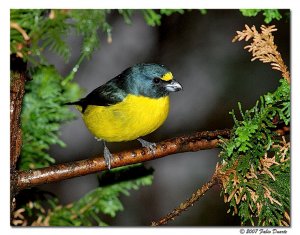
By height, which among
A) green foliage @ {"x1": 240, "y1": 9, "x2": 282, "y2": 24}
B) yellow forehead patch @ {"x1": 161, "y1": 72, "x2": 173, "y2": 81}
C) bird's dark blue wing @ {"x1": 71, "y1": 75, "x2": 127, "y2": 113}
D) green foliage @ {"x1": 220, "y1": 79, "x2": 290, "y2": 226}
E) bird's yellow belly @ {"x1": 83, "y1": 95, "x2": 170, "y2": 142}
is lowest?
green foliage @ {"x1": 220, "y1": 79, "x2": 290, "y2": 226}

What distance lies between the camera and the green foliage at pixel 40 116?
1.80 meters

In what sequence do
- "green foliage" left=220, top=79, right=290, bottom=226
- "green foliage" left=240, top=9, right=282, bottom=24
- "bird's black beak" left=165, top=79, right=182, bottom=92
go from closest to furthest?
"green foliage" left=220, top=79, right=290, bottom=226 < "green foliage" left=240, top=9, right=282, bottom=24 < "bird's black beak" left=165, top=79, right=182, bottom=92

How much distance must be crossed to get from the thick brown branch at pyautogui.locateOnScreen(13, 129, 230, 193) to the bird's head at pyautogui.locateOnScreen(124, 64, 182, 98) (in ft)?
0.71

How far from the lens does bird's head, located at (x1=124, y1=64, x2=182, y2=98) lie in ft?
5.80

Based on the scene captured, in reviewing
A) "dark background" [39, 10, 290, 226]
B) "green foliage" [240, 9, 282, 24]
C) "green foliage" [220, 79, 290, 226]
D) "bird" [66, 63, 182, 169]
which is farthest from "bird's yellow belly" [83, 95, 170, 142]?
"green foliage" [240, 9, 282, 24]

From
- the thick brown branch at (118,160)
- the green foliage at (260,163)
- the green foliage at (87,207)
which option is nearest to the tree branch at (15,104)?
the thick brown branch at (118,160)

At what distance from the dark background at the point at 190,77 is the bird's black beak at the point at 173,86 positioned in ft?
0.45

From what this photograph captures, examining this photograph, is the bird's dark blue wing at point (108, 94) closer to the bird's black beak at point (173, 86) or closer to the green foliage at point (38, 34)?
the bird's black beak at point (173, 86)

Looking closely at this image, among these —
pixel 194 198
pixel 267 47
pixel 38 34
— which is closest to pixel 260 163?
pixel 194 198

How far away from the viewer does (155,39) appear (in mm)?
1904

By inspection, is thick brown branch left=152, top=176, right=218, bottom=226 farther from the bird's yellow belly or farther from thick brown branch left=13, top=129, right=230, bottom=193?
the bird's yellow belly
